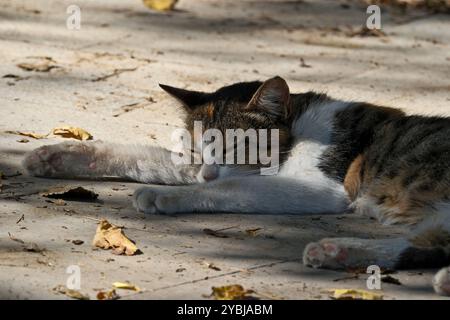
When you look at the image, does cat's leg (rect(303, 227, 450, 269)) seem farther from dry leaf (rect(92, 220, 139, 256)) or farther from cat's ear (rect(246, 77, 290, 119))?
cat's ear (rect(246, 77, 290, 119))

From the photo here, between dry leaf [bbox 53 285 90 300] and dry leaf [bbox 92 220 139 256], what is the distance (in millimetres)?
552

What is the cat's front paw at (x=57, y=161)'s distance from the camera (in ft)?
19.6

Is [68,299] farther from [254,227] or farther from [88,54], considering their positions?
[88,54]

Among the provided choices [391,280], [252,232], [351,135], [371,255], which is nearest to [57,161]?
[252,232]

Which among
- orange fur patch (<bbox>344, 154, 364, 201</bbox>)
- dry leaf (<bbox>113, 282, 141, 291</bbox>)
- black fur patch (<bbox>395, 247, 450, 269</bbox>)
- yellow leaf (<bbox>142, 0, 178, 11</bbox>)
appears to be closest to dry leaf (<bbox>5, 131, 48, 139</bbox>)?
orange fur patch (<bbox>344, 154, 364, 201</bbox>)

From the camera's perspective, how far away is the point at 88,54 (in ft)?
28.5

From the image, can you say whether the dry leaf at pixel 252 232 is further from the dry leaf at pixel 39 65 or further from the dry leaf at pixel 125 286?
the dry leaf at pixel 39 65

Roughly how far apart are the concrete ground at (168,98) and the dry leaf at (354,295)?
2.6 inches

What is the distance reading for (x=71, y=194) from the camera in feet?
18.5

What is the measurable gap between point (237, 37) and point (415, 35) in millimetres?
1718

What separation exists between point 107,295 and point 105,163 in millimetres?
1862
